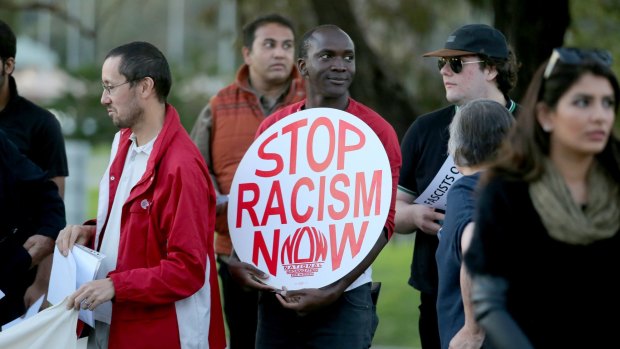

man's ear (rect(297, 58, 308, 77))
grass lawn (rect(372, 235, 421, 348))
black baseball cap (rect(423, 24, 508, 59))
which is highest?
black baseball cap (rect(423, 24, 508, 59))

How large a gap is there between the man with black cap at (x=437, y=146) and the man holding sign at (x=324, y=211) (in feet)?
0.85

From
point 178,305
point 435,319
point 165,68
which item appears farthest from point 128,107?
point 435,319

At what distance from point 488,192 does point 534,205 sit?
0.13 metres

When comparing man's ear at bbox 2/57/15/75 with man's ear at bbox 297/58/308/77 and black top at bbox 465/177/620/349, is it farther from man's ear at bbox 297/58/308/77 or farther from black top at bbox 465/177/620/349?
black top at bbox 465/177/620/349

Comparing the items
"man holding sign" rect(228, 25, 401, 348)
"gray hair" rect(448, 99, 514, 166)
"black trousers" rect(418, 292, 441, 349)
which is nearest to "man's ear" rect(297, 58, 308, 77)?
"man holding sign" rect(228, 25, 401, 348)

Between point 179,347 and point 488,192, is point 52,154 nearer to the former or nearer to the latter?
point 179,347

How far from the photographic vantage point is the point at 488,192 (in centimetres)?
322

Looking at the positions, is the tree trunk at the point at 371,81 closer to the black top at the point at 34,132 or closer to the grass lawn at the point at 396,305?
the grass lawn at the point at 396,305

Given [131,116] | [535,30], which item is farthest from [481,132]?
[535,30]

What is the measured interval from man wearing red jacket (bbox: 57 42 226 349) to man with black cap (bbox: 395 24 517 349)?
0.92 metres

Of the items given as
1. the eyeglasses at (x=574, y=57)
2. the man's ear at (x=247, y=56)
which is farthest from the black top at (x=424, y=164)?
the eyeglasses at (x=574, y=57)

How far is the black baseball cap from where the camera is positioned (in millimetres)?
4809

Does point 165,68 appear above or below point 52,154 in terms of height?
above

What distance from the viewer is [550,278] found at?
10.3ft
